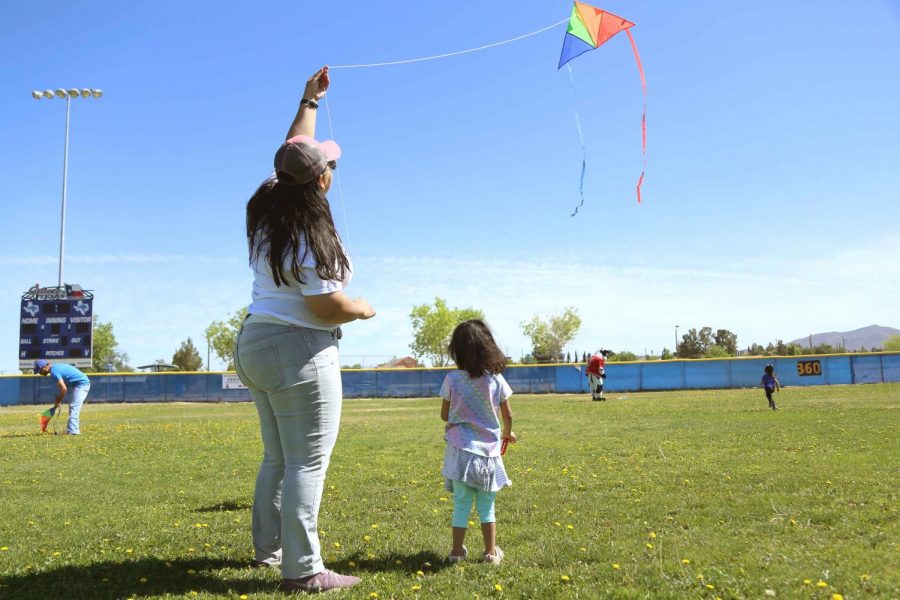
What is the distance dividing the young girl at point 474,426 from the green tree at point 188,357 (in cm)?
8355

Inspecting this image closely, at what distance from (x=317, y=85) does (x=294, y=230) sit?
138 cm

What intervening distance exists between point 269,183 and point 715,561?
3.18m

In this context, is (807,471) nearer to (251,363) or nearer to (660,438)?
(660,438)

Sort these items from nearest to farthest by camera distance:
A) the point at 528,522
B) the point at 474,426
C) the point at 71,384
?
the point at 474,426, the point at 528,522, the point at 71,384

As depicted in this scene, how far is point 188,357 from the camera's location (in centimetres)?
8319

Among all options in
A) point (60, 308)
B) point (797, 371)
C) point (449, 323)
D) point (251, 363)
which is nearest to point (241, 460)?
point (251, 363)

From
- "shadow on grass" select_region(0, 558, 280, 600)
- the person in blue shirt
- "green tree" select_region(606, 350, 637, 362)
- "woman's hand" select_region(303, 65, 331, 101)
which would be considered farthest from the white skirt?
"green tree" select_region(606, 350, 637, 362)

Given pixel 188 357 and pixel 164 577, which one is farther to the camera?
pixel 188 357

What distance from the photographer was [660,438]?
10672 millimetres

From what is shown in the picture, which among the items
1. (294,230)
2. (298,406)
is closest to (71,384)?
(298,406)

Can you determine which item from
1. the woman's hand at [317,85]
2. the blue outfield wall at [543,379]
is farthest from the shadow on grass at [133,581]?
the blue outfield wall at [543,379]

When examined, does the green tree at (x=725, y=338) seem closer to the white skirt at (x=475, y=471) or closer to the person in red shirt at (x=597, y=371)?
the person in red shirt at (x=597, y=371)

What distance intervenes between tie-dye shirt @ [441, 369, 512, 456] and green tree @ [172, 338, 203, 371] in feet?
274

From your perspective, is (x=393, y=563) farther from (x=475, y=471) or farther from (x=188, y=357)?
(x=188, y=357)
